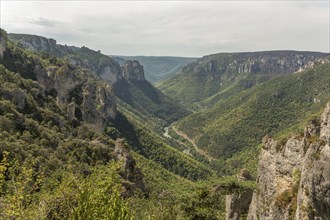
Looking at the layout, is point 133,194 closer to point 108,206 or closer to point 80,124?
point 108,206

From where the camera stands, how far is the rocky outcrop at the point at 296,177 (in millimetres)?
40719

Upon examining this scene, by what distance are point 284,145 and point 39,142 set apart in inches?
2455

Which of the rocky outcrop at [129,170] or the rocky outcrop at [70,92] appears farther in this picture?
the rocky outcrop at [70,92]

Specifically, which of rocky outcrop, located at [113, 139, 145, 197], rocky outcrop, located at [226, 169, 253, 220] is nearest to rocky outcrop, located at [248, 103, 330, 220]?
rocky outcrop, located at [226, 169, 253, 220]

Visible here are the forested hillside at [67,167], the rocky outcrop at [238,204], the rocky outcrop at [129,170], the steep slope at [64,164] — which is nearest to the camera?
the steep slope at [64,164]

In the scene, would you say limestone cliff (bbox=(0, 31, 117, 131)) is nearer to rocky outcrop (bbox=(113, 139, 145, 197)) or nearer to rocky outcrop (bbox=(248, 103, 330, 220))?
rocky outcrop (bbox=(113, 139, 145, 197))

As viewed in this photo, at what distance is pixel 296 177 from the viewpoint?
170 feet

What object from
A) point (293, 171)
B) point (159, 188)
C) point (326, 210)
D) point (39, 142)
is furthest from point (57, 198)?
point (159, 188)

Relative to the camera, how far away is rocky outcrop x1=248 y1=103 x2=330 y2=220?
4072cm

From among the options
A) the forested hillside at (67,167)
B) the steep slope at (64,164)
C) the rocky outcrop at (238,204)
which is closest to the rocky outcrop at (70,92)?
the steep slope at (64,164)

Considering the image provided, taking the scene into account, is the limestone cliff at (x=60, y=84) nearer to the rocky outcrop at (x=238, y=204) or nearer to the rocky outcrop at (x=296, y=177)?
the rocky outcrop at (x=238, y=204)

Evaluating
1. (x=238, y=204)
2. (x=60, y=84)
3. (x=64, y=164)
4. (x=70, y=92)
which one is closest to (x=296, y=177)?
(x=238, y=204)

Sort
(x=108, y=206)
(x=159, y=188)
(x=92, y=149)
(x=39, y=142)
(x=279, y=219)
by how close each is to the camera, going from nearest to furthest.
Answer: (x=108, y=206) → (x=279, y=219) → (x=39, y=142) → (x=92, y=149) → (x=159, y=188)

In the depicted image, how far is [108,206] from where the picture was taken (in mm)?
28047
